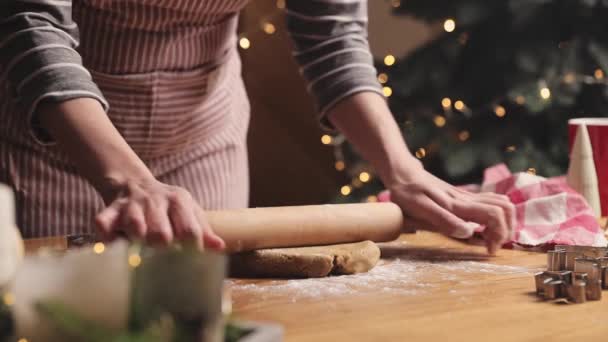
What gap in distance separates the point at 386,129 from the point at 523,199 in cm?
28

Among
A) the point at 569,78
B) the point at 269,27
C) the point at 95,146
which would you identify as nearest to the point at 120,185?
the point at 95,146

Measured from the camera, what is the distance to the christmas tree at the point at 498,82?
8.66 feet

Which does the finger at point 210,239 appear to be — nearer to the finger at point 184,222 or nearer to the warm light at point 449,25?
the finger at point 184,222

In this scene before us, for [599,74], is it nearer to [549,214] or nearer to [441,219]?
[549,214]

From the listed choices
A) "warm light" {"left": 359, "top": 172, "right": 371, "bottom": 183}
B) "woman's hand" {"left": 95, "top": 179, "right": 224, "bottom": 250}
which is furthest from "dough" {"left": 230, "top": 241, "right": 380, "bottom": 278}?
"warm light" {"left": 359, "top": 172, "right": 371, "bottom": 183}

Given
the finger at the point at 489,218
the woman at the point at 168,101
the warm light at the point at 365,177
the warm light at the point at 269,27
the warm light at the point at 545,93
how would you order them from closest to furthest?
the woman at the point at 168,101
the finger at the point at 489,218
the warm light at the point at 545,93
the warm light at the point at 365,177
the warm light at the point at 269,27

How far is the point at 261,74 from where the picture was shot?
363 centimetres

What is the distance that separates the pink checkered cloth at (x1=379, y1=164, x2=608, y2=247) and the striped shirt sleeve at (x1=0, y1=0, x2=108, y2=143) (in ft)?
2.09

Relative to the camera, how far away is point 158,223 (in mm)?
978

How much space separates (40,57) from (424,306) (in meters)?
0.65

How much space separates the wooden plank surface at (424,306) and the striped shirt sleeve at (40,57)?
369 millimetres

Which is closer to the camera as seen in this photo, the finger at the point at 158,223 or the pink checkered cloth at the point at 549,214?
the finger at the point at 158,223

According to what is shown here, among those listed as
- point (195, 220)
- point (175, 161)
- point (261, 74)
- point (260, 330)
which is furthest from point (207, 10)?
point (261, 74)

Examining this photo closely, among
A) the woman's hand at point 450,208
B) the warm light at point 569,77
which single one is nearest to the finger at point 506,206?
the woman's hand at point 450,208
